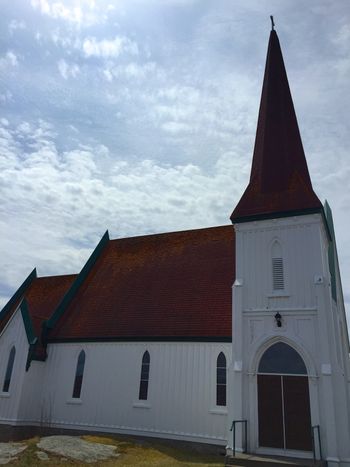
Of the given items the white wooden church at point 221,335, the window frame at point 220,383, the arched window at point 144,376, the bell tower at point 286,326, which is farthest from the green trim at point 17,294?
the bell tower at point 286,326

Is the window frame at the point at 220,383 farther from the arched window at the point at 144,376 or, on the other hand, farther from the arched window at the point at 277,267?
the arched window at the point at 277,267

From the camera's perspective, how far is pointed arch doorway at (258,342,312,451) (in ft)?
46.7

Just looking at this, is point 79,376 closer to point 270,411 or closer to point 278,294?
point 270,411

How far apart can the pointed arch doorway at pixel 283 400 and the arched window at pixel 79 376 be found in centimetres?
955

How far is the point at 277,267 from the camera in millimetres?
16547

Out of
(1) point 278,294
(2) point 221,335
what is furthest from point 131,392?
(1) point 278,294

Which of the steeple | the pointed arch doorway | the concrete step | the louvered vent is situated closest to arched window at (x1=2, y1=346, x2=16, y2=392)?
the concrete step

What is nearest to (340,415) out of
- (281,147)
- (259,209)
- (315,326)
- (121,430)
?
(315,326)

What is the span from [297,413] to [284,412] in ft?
1.50

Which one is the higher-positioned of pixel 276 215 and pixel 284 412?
pixel 276 215

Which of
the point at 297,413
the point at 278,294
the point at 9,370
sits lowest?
the point at 297,413

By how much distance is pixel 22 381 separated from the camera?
66.7 ft

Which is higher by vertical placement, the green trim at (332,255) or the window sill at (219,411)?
the green trim at (332,255)

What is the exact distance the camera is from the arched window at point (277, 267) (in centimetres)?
1628
